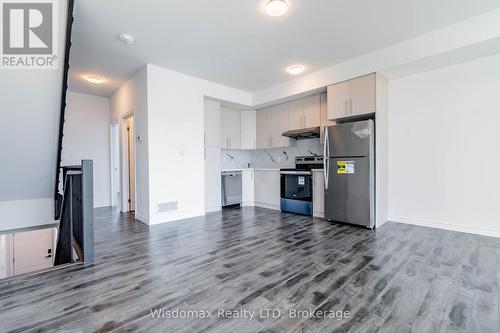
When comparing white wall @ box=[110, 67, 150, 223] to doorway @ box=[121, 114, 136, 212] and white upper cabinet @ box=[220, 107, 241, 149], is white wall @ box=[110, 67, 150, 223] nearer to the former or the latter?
doorway @ box=[121, 114, 136, 212]

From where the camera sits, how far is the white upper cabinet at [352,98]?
3.44 m

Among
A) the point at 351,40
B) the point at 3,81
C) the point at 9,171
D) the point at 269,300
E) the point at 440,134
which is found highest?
the point at 351,40

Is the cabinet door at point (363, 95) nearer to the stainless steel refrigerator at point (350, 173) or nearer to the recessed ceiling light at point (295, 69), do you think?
the stainless steel refrigerator at point (350, 173)

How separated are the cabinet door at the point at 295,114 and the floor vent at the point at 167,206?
111 inches

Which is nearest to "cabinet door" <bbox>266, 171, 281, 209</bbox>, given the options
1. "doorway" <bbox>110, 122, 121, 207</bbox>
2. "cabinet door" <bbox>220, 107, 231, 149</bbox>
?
"cabinet door" <bbox>220, 107, 231, 149</bbox>

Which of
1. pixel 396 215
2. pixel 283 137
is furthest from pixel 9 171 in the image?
pixel 396 215

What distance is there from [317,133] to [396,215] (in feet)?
6.56

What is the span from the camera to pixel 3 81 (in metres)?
2.27

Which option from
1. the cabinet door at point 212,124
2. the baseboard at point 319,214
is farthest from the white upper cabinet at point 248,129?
the baseboard at point 319,214

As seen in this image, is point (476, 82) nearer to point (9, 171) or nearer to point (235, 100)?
point (235, 100)

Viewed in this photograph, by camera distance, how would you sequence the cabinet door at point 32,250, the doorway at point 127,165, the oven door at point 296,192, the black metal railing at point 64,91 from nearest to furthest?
the black metal railing at point 64,91, the oven door at point 296,192, the cabinet door at point 32,250, the doorway at point 127,165

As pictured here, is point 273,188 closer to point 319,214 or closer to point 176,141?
point 319,214

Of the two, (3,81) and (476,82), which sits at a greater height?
(476,82)

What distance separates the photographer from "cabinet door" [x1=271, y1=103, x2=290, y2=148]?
→ 16.4ft
